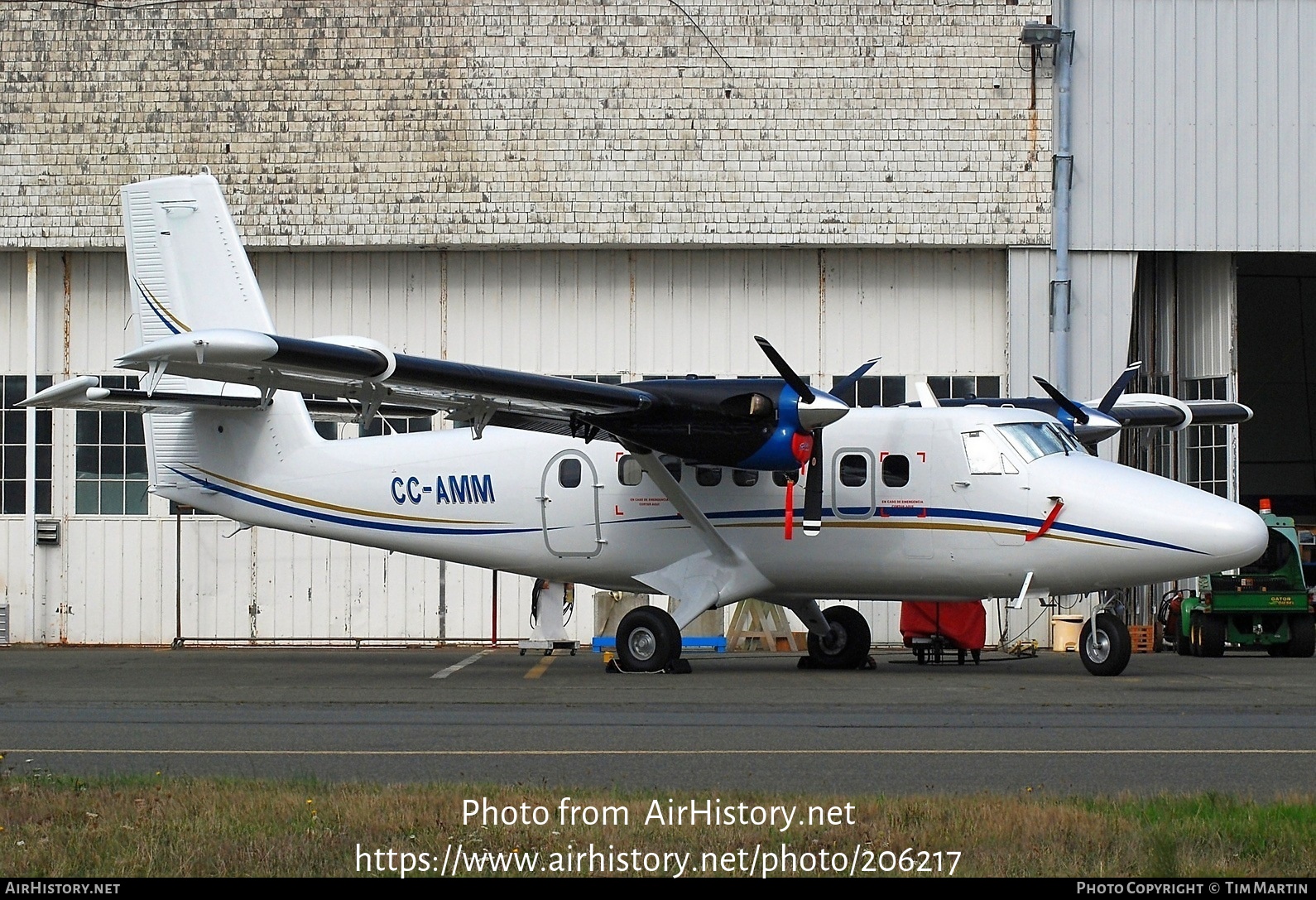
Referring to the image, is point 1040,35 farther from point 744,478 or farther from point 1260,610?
point 744,478

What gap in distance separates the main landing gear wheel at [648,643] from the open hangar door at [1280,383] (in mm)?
23576

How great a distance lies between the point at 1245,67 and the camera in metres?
26.2

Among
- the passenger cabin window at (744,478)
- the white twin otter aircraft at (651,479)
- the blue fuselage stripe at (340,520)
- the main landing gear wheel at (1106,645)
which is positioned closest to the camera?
the white twin otter aircraft at (651,479)

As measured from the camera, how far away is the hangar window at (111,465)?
88.4 ft

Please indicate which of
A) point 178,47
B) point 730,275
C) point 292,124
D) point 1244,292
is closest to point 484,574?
point 730,275

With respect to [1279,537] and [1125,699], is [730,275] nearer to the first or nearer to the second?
[1279,537]

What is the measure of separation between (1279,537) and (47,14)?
22045 millimetres

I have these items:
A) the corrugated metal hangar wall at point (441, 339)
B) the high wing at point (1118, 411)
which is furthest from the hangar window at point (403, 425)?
the high wing at point (1118, 411)


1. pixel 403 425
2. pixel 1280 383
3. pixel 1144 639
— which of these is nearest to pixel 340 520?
pixel 403 425

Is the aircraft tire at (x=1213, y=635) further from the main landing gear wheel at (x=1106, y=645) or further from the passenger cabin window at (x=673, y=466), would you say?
the passenger cabin window at (x=673, y=466)

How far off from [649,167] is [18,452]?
12144 mm

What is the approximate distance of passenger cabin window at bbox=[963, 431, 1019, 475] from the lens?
55.7 feet

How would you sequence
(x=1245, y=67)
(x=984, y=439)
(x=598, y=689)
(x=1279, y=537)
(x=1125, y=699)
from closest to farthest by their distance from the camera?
(x=1125, y=699) → (x=598, y=689) → (x=984, y=439) → (x=1279, y=537) → (x=1245, y=67)

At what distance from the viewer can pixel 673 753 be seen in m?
10.4
